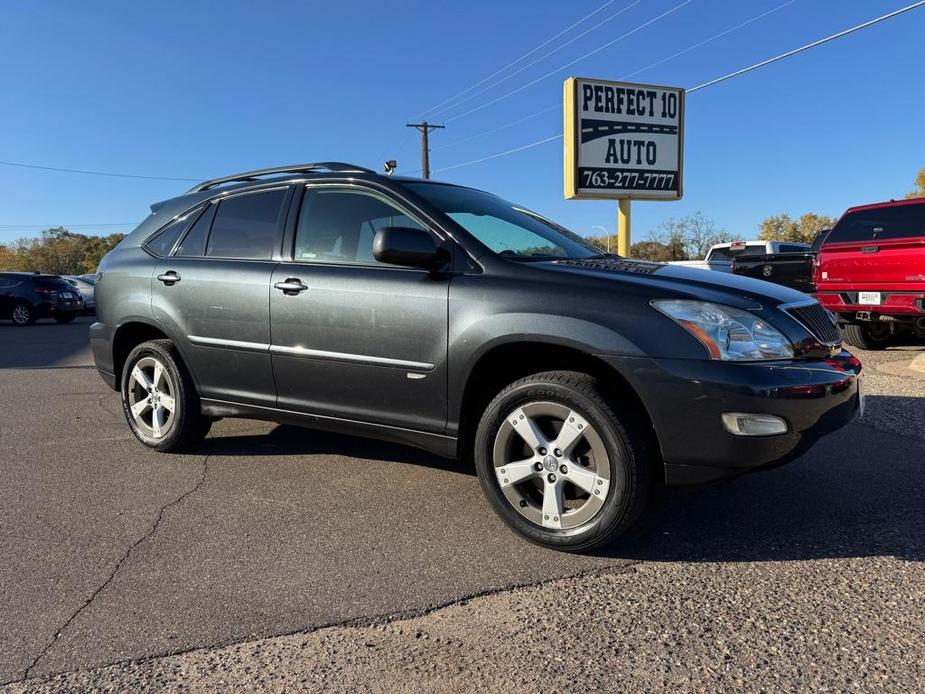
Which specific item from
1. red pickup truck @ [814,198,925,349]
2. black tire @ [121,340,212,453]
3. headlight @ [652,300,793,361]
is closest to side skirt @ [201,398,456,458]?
black tire @ [121,340,212,453]

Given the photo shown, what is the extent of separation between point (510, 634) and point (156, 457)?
3.19 metres

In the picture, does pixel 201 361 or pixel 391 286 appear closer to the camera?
pixel 391 286

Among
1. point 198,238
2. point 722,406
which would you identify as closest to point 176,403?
point 198,238

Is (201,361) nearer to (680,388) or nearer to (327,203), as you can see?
(327,203)

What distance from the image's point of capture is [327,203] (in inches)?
159

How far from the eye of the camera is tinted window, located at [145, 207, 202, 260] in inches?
185

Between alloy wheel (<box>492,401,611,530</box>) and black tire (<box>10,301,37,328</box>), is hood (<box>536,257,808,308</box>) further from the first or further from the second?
black tire (<box>10,301,37,328</box>)

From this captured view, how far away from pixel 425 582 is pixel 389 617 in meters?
0.30

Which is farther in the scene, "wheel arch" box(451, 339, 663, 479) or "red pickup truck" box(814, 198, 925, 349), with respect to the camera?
"red pickup truck" box(814, 198, 925, 349)

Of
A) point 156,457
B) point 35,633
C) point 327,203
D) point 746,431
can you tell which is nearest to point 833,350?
point 746,431

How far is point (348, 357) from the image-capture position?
3631mm

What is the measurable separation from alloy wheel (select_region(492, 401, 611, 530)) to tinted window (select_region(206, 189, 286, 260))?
197 centimetres

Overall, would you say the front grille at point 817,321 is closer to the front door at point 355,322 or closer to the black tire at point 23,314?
the front door at point 355,322

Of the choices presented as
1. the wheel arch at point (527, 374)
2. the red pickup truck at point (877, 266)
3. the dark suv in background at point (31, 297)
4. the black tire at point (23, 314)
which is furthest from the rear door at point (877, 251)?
the black tire at point (23, 314)
